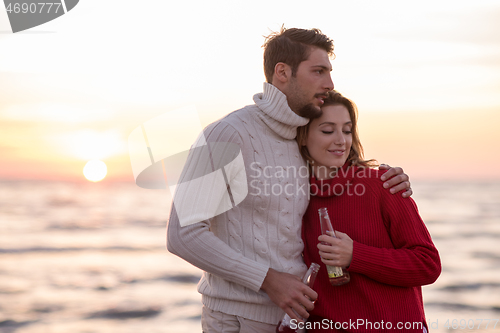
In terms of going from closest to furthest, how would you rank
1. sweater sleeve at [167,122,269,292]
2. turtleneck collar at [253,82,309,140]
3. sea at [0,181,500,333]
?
sweater sleeve at [167,122,269,292] → turtleneck collar at [253,82,309,140] → sea at [0,181,500,333]

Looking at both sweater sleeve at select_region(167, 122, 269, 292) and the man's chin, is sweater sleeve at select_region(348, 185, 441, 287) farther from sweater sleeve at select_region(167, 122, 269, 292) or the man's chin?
the man's chin

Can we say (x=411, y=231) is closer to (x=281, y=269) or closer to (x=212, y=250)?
(x=281, y=269)

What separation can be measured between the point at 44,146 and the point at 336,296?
19.5m

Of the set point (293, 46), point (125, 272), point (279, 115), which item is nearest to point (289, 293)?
point (279, 115)

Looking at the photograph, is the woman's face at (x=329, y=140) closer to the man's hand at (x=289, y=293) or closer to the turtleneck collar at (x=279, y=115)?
the turtleneck collar at (x=279, y=115)

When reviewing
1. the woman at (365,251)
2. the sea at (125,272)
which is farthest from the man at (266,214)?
the sea at (125,272)

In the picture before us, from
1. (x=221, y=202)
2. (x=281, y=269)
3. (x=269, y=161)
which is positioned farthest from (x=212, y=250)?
(x=269, y=161)

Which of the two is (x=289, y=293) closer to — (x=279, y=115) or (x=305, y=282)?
(x=305, y=282)

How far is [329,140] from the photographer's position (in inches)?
113

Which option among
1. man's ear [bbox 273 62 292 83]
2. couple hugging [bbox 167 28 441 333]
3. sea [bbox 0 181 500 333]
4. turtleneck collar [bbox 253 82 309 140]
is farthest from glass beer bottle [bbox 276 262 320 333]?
sea [bbox 0 181 500 333]

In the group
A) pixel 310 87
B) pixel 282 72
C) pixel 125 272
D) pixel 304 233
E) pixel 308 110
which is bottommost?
pixel 125 272

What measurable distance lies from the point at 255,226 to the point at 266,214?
91 mm

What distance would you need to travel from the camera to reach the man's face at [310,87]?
2852 millimetres

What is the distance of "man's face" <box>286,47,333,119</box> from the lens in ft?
9.36
